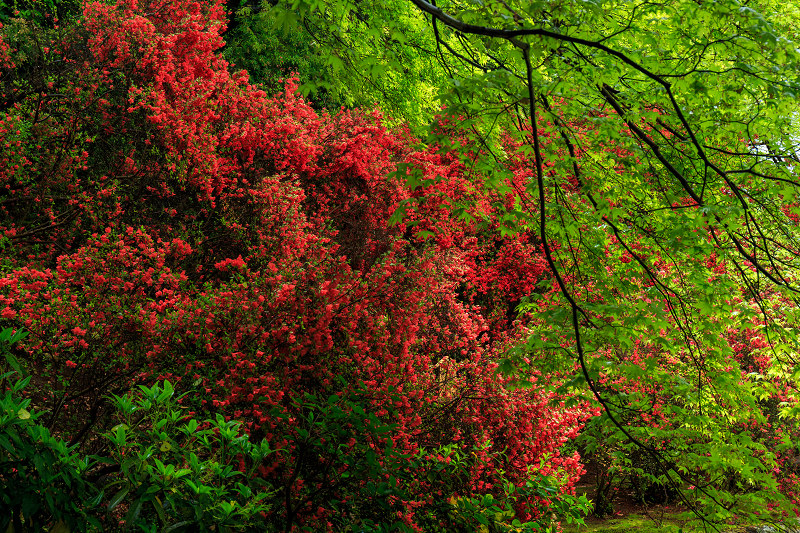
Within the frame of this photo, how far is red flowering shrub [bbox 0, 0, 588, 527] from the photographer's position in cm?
478

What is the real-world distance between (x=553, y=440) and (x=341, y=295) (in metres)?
3.27

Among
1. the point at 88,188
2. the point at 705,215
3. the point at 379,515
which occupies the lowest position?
the point at 379,515

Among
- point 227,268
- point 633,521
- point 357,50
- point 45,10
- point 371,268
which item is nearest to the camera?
point 371,268

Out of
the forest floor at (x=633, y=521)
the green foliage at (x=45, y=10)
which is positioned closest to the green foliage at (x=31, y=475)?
the forest floor at (x=633, y=521)

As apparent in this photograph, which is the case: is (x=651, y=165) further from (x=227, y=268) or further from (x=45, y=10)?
(x=45, y=10)

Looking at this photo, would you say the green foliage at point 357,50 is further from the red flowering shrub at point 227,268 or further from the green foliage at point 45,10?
the green foliage at point 45,10

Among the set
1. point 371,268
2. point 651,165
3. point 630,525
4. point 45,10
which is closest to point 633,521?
point 630,525

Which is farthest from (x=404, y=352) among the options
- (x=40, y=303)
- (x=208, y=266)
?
(x=40, y=303)

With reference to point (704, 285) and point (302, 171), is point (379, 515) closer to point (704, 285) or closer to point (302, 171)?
point (704, 285)

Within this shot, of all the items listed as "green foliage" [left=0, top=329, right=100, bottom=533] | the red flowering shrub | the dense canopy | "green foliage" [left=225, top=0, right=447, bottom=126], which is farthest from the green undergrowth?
"green foliage" [left=0, top=329, right=100, bottom=533]

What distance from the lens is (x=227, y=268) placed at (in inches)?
241

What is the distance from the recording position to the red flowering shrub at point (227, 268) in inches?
188

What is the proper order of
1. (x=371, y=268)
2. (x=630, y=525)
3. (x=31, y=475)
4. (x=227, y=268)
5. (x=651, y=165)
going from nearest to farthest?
(x=31, y=475)
(x=651, y=165)
(x=371, y=268)
(x=227, y=268)
(x=630, y=525)

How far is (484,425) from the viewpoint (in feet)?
20.5
